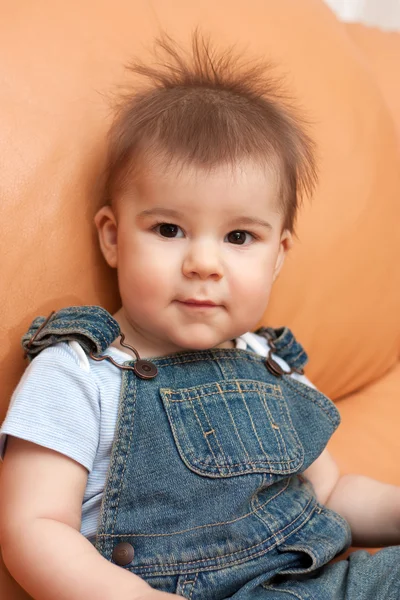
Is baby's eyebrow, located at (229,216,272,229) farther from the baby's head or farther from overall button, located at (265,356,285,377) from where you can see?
overall button, located at (265,356,285,377)

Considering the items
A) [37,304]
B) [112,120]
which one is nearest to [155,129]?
[112,120]

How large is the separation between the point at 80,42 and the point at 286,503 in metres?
0.65

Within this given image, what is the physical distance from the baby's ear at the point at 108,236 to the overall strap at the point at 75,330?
10cm

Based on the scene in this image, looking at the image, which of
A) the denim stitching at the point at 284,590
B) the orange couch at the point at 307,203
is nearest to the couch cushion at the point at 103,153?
the orange couch at the point at 307,203

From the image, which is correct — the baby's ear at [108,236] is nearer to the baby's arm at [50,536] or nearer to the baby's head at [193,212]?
the baby's head at [193,212]

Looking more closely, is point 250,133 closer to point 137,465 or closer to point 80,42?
point 80,42

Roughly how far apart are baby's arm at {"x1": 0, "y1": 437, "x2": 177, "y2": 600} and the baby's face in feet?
0.67

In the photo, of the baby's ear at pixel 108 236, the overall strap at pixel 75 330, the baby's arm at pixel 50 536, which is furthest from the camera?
the baby's ear at pixel 108 236

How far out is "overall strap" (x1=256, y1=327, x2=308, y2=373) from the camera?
100 cm

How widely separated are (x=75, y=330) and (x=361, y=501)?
1.51 feet

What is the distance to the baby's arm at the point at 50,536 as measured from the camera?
68 cm

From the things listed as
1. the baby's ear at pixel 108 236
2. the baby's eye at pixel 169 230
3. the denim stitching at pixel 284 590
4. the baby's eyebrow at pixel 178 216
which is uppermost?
the baby's eyebrow at pixel 178 216

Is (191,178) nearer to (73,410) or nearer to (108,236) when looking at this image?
(108,236)

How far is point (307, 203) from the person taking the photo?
1.10m
